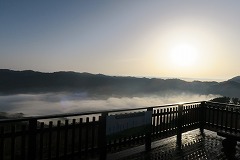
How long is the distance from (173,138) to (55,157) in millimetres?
6208

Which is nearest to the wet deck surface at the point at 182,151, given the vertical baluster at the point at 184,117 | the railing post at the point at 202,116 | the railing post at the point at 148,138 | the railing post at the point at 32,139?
the railing post at the point at 148,138

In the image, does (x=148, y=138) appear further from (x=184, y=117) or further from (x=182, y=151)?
(x=184, y=117)

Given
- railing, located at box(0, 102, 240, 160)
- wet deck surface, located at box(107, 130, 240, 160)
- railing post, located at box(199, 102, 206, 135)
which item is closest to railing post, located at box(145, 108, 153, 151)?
railing, located at box(0, 102, 240, 160)

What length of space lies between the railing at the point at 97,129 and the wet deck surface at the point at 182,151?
10.3 inches

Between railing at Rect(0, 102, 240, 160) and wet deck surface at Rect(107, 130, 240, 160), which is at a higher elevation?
railing at Rect(0, 102, 240, 160)

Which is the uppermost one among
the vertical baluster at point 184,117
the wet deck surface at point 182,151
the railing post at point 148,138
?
the vertical baluster at point 184,117

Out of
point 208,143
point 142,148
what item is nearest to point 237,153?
point 208,143

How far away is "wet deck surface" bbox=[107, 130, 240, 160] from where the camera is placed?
8.86 metres

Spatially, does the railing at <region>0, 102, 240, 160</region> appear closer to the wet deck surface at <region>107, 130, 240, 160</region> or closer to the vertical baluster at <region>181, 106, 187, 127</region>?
the vertical baluster at <region>181, 106, 187, 127</region>

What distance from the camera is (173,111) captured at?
37.1ft

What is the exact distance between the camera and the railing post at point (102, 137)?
27.0 feet

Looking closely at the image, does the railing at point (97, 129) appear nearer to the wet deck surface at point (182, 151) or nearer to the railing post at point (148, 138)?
the railing post at point (148, 138)

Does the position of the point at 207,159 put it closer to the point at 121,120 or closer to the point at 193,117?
the point at 121,120

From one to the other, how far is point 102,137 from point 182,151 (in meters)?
3.28
